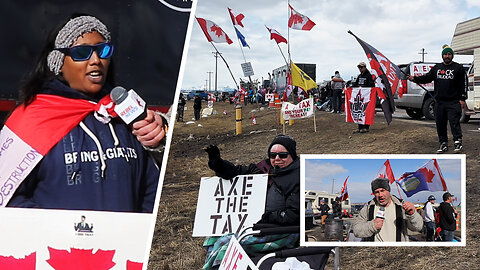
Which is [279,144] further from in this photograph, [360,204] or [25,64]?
[25,64]

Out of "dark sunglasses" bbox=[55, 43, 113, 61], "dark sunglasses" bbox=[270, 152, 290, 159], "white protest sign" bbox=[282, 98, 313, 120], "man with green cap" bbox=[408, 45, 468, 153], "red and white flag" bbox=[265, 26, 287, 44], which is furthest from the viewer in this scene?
"red and white flag" bbox=[265, 26, 287, 44]

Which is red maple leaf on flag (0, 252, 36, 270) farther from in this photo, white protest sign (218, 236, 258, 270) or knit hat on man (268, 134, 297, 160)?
knit hat on man (268, 134, 297, 160)

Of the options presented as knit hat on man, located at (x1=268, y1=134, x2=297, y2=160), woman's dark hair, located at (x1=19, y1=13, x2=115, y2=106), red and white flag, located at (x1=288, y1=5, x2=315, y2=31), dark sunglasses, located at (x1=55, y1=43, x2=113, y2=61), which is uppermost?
red and white flag, located at (x1=288, y1=5, x2=315, y2=31)

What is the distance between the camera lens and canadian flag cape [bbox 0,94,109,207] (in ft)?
8.09

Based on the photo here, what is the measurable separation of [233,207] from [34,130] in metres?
1.20

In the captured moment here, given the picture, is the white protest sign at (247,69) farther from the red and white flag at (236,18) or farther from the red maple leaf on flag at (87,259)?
the red maple leaf on flag at (87,259)

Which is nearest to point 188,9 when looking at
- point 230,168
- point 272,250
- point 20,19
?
point 20,19

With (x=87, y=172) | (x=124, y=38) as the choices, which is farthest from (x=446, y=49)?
(x=87, y=172)

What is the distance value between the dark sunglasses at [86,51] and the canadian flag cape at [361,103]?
8932 mm

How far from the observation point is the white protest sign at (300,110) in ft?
32.5

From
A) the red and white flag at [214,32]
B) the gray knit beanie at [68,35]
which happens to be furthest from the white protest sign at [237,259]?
the red and white flag at [214,32]

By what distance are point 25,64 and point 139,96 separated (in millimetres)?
577

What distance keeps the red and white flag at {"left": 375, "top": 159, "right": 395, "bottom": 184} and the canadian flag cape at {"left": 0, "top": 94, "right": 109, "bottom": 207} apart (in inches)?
57.7

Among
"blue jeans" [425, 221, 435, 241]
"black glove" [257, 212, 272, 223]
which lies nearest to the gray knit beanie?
"black glove" [257, 212, 272, 223]
